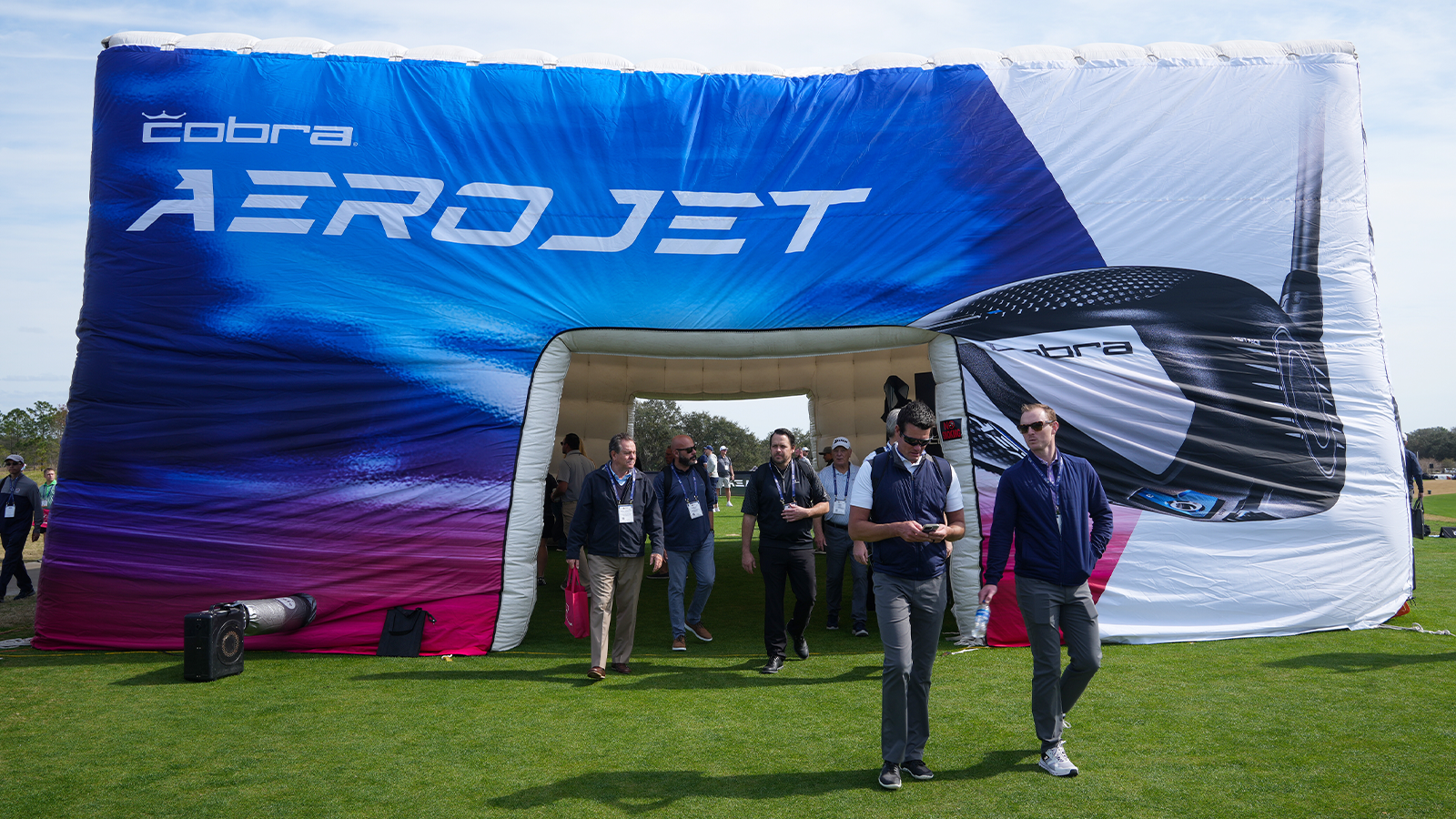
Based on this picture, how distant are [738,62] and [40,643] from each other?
7182mm

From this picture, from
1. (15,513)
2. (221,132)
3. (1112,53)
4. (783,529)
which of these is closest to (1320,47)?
(1112,53)

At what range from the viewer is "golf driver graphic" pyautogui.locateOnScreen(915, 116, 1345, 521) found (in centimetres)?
682

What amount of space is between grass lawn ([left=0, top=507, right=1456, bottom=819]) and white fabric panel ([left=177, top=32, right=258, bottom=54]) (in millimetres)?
4580

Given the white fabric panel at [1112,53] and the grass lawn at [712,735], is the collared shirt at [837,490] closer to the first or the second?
the grass lawn at [712,735]

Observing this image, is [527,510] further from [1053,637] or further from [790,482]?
[1053,637]

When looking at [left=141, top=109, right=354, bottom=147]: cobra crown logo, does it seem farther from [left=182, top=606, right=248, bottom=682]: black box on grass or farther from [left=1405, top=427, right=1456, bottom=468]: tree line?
[left=1405, top=427, right=1456, bottom=468]: tree line

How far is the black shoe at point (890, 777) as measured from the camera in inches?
148

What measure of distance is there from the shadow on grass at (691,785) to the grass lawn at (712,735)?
0.01 metres

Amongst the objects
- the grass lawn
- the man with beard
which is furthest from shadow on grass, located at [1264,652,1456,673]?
the man with beard

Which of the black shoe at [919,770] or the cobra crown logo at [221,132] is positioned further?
the cobra crown logo at [221,132]

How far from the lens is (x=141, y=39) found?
713cm

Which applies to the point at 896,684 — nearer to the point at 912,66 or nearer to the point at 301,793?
the point at 301,793

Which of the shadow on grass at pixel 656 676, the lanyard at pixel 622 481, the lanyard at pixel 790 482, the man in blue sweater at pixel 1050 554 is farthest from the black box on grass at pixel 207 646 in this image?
the man in blue sweater at pixel 1050 554

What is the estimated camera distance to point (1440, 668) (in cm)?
551
